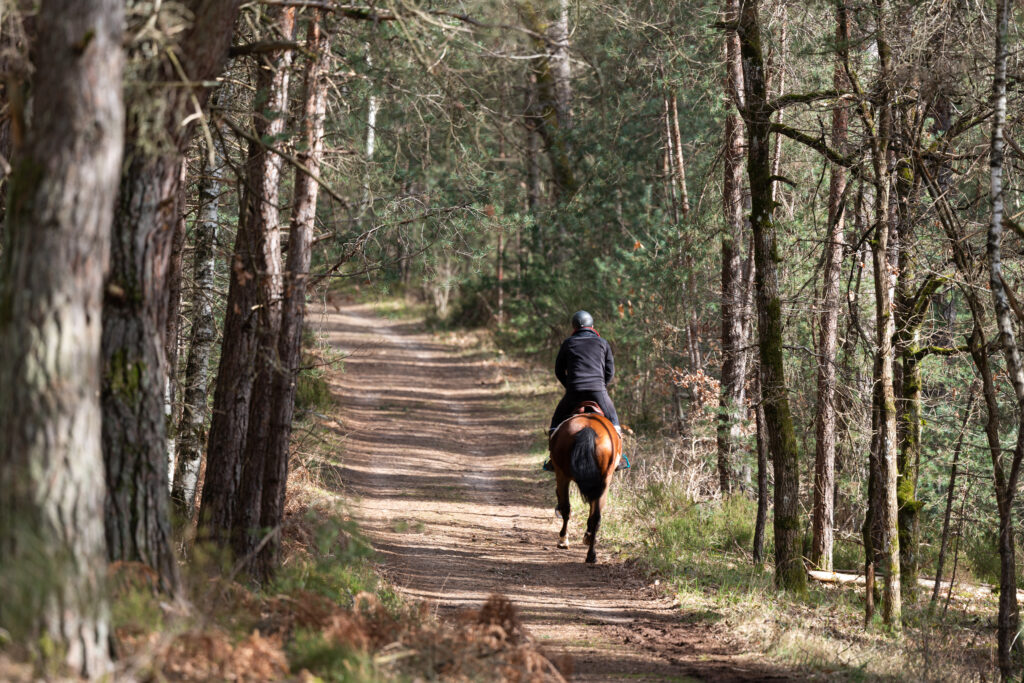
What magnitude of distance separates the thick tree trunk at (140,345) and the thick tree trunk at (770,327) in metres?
6.79

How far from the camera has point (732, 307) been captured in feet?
47.8

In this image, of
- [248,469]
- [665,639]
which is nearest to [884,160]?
[665,639]

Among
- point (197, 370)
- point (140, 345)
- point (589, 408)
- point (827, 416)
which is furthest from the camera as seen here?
point (827, 416)

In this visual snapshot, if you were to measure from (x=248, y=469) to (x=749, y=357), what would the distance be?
10507mm

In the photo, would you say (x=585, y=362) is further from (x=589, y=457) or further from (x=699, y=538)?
(x=699, y=538)

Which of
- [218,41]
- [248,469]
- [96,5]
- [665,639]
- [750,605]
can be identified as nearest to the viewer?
[96,5]

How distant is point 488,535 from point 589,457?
8.08ft

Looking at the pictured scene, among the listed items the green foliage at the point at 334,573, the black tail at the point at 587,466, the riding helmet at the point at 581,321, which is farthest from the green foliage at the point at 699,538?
the green foliage at the point at 334,573

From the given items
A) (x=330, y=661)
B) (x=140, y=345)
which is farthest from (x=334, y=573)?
(x=140, y=345)

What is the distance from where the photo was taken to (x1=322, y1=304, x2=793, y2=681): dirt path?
315 inches

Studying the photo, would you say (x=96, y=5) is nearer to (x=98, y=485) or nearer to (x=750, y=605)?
(x=98, y=485)

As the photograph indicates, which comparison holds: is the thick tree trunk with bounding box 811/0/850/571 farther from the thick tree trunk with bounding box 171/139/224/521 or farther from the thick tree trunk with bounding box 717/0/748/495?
the thick tree trunk with bounding box 171/139/224/521

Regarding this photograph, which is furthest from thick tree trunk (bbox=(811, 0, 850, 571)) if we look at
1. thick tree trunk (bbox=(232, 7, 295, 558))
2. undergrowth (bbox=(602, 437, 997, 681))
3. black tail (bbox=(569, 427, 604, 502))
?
thick tree trunk (bbox=(232, 7, 295, 558))

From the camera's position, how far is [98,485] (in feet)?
13.2
